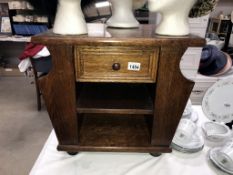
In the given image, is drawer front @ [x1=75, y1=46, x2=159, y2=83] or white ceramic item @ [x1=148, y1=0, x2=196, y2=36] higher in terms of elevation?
white ceramic item @ [x1=148, y1=0, x2=196, y2=36]

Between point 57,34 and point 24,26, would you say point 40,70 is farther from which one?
point 57,34

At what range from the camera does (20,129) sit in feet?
5.82

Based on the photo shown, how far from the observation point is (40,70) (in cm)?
191

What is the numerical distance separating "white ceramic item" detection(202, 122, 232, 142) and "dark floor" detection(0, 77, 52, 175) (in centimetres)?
117

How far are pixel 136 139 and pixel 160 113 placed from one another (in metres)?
0.14

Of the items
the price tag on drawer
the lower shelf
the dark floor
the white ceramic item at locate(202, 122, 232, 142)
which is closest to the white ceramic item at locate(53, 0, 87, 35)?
the price tag on drawer

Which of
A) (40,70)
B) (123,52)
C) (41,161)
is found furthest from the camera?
(40,70)

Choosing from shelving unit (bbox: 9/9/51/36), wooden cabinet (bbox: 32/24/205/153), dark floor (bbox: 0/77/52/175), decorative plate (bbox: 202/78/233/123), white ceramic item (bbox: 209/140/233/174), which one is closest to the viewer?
wooden cabinet (bbox: 32/24/205/153)

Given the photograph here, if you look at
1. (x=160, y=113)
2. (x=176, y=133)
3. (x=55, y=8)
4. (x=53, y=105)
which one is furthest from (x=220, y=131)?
(x=55, y=8)

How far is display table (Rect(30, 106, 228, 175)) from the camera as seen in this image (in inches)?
24.0

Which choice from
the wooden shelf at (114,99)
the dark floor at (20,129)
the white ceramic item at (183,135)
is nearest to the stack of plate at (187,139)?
the white ceramic item at (183,135)

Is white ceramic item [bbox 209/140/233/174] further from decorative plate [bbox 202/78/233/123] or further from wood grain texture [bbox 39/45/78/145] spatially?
wood grain texture [bbox 39/45/78/145]

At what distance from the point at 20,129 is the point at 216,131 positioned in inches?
63.7

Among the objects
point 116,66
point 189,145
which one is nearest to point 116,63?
point 116,66
